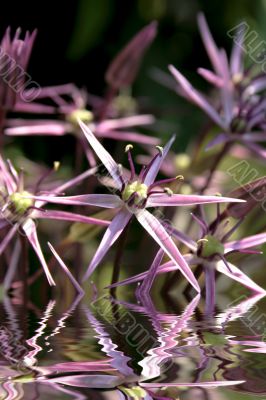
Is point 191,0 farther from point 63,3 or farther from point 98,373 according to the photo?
point 98,373

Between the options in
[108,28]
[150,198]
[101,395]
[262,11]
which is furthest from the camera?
[108,28]

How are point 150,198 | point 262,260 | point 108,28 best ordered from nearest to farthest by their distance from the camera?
point 150,198, point 262,260, point 108,28

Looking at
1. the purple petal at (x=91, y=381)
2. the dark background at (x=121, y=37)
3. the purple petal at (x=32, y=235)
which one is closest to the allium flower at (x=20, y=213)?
the purple petal at (x=32, y=235)

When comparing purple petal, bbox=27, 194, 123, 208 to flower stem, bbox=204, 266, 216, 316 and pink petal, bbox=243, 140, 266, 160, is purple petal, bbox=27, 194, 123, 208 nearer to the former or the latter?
flower stem, bbox=204, 266, 216, 316

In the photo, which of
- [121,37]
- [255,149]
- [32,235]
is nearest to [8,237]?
[32,235]

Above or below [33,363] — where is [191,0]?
above

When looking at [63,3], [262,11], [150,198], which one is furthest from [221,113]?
[63,3]

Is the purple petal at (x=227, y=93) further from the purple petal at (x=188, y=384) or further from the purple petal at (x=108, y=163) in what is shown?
the purple petal at (x=188, y=384)
